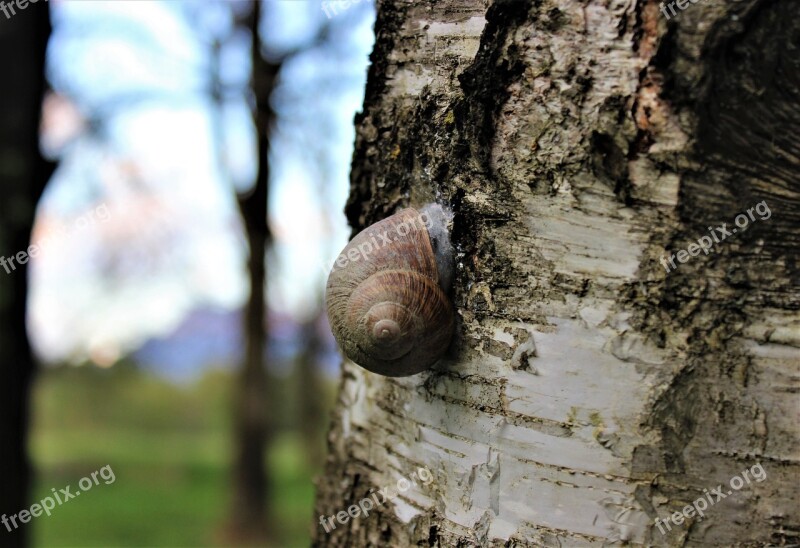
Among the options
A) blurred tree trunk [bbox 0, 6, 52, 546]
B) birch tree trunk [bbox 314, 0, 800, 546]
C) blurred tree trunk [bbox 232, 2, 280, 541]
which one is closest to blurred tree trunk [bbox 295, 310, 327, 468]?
blurred tree trunk [bbox 232, 2, 280, 541]

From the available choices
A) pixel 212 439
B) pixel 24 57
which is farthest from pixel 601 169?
pixel 212 439

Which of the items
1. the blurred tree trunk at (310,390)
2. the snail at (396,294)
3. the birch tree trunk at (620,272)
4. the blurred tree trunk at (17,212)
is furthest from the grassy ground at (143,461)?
the birch tree trunk at (620,272)

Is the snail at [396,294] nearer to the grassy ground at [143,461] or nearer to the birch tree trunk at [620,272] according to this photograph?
the birch tree trunk at [620,272]

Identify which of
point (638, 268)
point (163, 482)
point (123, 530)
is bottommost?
point (163, 482)

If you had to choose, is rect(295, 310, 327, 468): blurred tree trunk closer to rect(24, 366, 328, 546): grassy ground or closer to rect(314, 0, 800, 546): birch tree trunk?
rect(24, 366, 328, 546): grassy ground

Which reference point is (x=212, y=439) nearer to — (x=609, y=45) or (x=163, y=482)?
(x=163, y=482)

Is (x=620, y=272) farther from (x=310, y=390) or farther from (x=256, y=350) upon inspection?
(x=310, y=390)

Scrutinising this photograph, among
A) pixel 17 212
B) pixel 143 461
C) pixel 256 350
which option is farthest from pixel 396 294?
pixel 143 461
